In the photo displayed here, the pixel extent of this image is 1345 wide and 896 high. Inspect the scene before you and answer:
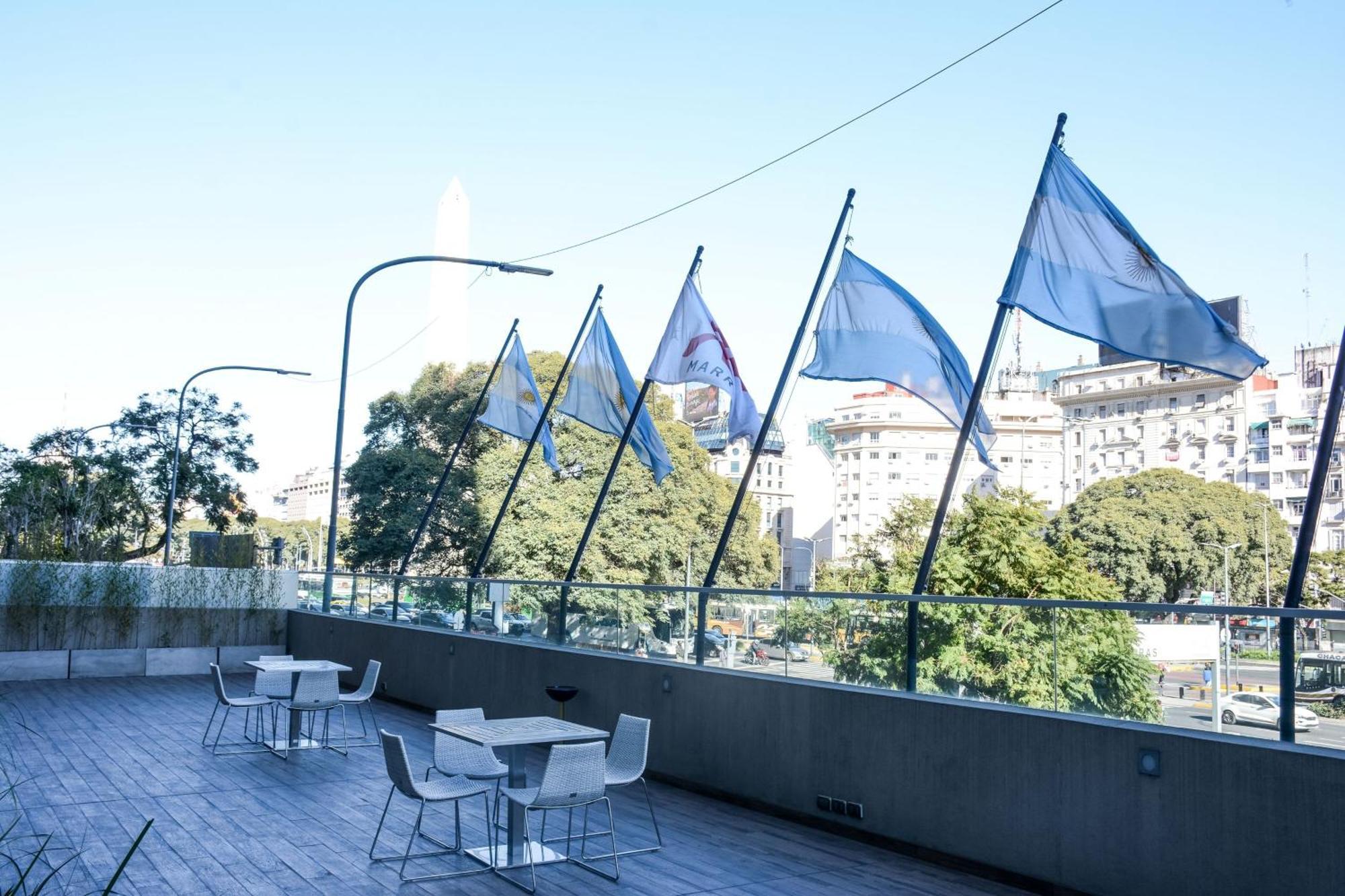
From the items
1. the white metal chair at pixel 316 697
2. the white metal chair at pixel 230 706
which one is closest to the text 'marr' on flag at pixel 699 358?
the white metal chair at pixel 316 697

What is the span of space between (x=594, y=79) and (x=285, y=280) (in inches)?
528

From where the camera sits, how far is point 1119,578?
61.0m

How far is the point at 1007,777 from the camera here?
7113 millimetres

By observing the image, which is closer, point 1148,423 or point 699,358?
point 699,358

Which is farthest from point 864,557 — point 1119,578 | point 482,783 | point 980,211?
point 482,783

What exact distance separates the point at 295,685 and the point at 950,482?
715 centimetres

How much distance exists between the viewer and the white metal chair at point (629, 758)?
7711 mm

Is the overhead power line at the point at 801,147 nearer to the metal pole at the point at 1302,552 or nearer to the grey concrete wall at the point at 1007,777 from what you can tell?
the metal pole at the point at 1302,552

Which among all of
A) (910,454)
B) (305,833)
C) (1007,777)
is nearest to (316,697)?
(305,833)

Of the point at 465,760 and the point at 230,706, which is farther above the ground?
the point at 465,760

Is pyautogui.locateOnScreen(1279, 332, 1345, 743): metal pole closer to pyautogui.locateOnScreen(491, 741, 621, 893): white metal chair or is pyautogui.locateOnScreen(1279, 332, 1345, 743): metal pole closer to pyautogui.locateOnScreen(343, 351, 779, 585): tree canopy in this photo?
pyautogui.locateOnScreen(491, 741, 621, 893): white metal chair

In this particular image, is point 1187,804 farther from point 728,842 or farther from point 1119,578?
point 1119,578

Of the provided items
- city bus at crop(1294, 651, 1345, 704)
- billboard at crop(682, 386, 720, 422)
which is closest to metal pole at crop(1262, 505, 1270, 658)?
billboard at crop(682, 386, 720, 422)

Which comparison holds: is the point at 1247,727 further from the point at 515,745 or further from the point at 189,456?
the point at 189,456
